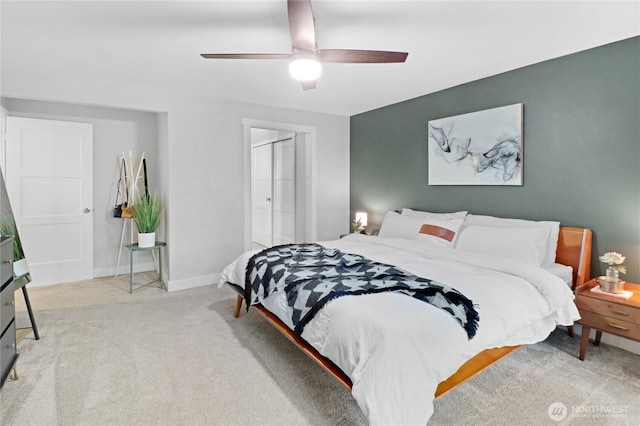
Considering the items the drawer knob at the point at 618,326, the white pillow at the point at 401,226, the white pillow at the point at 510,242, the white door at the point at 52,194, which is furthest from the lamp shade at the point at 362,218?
the white door at the point at 52,194

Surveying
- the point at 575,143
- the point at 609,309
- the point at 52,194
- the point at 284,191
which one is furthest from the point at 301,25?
the point at 284,191

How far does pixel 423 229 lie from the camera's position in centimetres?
358

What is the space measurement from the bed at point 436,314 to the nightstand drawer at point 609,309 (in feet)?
0.42

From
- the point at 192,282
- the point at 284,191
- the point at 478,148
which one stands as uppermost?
the point at 478,148

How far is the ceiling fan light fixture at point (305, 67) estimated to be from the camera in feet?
7.17

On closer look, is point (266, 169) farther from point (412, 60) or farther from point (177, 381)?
point (177, 381)

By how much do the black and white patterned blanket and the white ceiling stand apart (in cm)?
169

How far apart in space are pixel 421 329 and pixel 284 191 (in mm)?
4645

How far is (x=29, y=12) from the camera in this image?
2215 mm

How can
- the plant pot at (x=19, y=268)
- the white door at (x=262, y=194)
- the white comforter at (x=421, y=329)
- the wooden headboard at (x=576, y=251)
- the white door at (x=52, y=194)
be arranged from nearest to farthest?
the white comforter at (x=421, y=329) → the plant pot at (x=19, y=268) → the wooden headboard at (x=576, y=251) → the white door at (x=52, y=194) → the white door at (x=262, y=194)

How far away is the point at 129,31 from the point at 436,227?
10.3 ft

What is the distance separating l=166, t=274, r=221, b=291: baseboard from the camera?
407 cm

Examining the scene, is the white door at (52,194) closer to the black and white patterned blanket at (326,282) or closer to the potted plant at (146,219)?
the potted plant at (146,219)

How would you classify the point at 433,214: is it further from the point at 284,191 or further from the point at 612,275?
the point at 284,191
